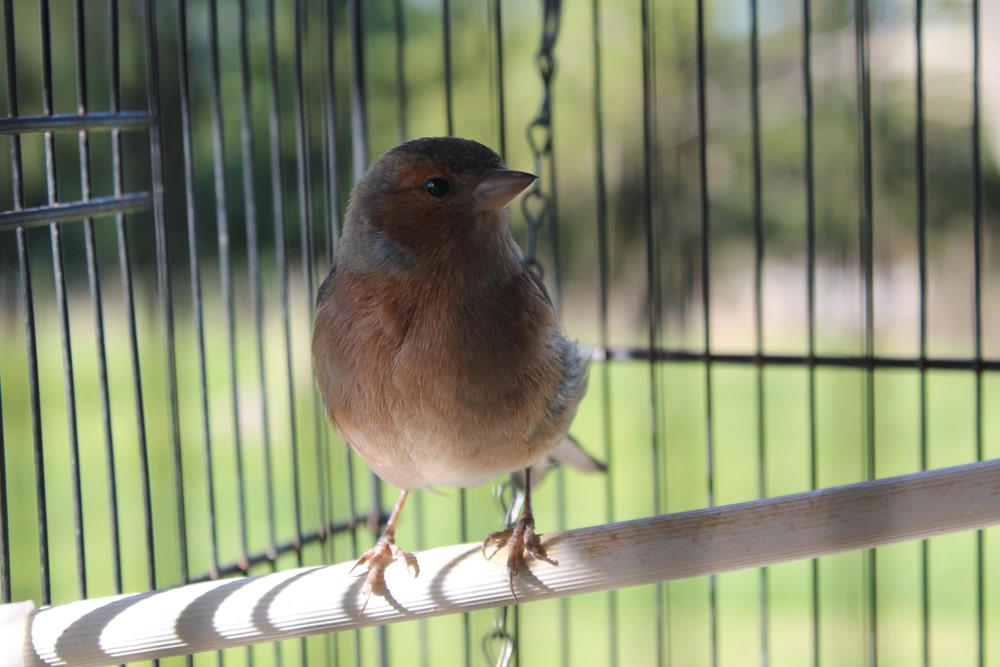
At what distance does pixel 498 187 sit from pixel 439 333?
0.19m

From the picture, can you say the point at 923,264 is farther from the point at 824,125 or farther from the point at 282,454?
the point at 282,454

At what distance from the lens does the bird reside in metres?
1.28

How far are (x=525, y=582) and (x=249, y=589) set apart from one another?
321mm

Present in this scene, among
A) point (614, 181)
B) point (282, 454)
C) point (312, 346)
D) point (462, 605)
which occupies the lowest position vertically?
point (282, 454)

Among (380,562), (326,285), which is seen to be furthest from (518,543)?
(326,285)

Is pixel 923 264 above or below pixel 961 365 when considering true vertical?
above

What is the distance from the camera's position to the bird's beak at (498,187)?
1227 mm

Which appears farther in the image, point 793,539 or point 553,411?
point 553,411

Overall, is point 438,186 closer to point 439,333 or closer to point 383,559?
point 439,333

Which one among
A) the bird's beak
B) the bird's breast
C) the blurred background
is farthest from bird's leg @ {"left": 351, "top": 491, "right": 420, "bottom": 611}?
the bird's beak

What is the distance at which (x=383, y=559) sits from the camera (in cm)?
141

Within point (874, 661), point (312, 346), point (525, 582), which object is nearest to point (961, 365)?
point (874, 661)

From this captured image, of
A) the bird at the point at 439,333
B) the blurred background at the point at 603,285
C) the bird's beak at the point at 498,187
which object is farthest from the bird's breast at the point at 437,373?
the blurred background at the point at 603,285

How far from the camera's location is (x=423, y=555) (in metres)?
1.30
